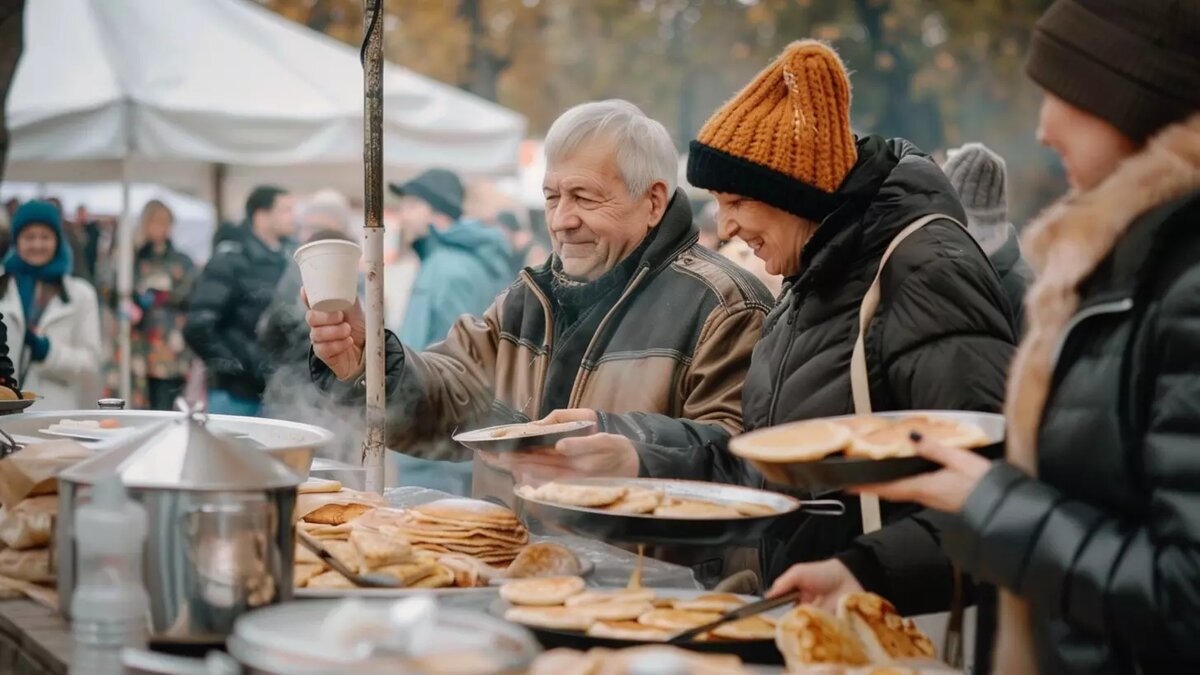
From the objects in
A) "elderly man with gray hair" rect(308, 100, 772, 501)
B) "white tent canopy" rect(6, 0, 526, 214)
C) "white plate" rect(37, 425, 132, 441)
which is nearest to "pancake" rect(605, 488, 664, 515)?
"elderly man with gray hair" rect(308, 100, 772, 501)

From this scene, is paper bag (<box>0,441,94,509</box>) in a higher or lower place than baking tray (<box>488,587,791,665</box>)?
higher

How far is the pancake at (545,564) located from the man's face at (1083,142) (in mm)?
1203

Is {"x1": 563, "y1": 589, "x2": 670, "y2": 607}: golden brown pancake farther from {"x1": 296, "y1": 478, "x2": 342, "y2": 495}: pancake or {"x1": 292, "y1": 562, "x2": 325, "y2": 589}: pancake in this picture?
{"x1": 296, "y1": 478, "x2": 342, "y2": 495}: pancake

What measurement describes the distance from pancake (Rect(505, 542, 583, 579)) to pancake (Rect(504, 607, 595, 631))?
1.31 feet

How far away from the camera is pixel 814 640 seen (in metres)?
2.07

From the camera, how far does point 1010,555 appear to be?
189cm

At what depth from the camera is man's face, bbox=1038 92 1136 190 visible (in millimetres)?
1998

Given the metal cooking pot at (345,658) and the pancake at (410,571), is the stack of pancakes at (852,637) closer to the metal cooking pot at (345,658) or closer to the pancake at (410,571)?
the metal cooking pot at (345,658)

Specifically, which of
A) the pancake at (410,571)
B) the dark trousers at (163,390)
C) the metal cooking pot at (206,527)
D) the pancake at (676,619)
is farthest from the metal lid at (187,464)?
the dark trousers at (163,390)

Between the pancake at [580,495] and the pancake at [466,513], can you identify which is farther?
the pancake at [466,513]

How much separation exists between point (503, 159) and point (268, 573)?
9.06 metres

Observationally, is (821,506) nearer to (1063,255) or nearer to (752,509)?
(752,509)

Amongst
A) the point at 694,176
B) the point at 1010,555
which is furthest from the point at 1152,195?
the point at 694,176

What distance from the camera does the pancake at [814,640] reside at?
6.72 feet
